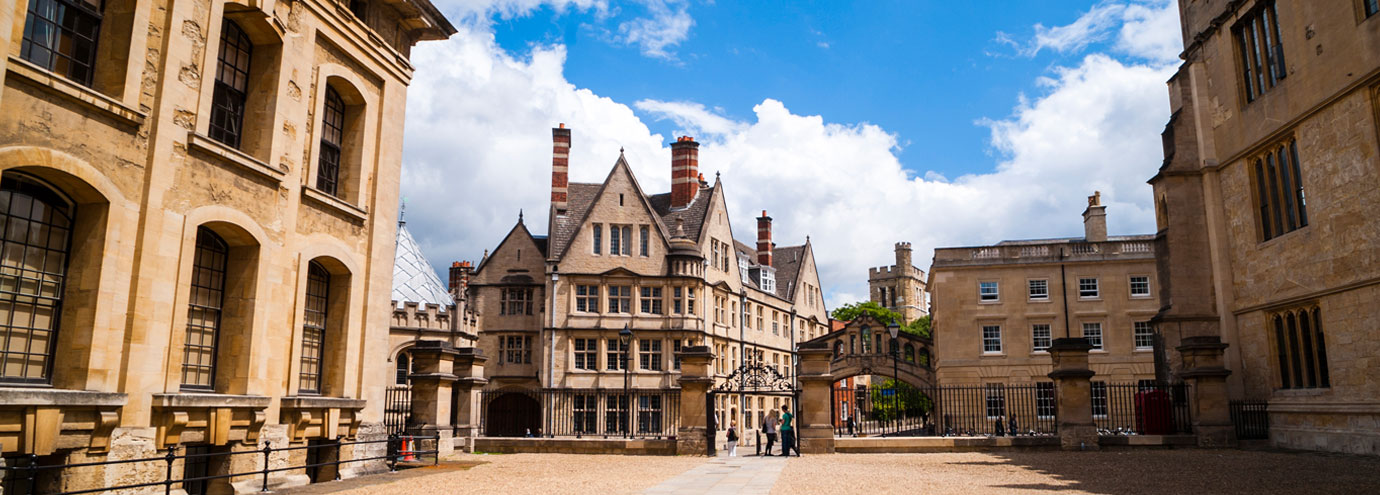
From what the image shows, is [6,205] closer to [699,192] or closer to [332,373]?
[332,373]

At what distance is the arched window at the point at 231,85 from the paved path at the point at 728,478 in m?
8.36

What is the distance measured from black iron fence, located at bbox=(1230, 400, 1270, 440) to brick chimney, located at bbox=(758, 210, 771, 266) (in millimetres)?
35234

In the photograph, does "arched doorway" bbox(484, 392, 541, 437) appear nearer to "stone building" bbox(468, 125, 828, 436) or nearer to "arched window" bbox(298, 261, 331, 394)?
"stone building" bbox(468, 125, 828, 436)

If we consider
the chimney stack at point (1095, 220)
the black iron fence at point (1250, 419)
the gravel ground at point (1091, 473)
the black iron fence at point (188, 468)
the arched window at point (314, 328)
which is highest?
the chimney stack at point (1095, 220)

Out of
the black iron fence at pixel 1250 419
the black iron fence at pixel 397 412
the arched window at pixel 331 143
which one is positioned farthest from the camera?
the black iron fence at pixel 1250 419

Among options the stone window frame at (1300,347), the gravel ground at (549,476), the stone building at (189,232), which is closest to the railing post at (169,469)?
the stone building at (189,232)

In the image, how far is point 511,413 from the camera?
43.1 meters

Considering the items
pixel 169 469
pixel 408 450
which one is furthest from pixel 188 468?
pixel 408 450

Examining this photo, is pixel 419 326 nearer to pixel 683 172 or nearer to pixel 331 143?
pixel 683 172

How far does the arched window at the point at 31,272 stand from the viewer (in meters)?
9.40

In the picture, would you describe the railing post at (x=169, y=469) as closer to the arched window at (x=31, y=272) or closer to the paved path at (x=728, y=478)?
the arched window at (x=31, y=272)

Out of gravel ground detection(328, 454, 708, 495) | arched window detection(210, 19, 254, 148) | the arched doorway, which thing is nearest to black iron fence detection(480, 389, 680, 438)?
the arched doorway

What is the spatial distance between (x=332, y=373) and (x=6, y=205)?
6.36 m

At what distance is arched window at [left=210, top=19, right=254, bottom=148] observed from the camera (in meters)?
12.8
